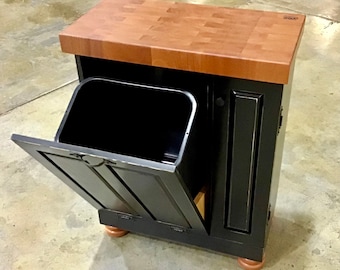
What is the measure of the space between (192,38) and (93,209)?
0.86 meters

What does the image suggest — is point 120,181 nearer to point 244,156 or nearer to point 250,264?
point 244,156

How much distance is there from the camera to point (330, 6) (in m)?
3.37

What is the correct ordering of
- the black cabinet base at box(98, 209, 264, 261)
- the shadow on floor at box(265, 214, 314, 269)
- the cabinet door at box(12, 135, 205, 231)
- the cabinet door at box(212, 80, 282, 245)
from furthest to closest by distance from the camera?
the shadow on floor at box(265, 214, 314, 269), the black cabinet base at box(98, 209, 264, 261), the cabinet door at box(212, 80, 282, 245), the cabinet door at box(12, 135, 205, 231)

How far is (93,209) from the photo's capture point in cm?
182

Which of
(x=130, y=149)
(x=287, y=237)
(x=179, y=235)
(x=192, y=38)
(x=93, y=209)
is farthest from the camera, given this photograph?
(x=93, y=209)

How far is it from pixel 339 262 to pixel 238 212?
1.40ft

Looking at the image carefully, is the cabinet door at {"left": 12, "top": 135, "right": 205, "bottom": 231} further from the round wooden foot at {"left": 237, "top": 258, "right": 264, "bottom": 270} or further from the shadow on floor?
the shadow on floor

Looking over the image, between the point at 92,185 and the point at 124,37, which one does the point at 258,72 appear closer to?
the point at 124,37

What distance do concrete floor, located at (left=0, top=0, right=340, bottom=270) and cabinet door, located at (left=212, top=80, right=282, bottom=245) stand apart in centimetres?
22

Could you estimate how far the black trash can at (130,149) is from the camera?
1101mm

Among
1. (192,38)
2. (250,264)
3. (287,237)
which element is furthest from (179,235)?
(192,38)

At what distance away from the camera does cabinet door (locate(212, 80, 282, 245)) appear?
3.87ft

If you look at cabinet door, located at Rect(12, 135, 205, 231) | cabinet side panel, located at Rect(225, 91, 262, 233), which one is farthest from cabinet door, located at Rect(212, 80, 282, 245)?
cabinet door, located at Rect(12, 135, 205, 231)

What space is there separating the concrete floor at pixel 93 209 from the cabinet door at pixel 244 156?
8.5 inches
